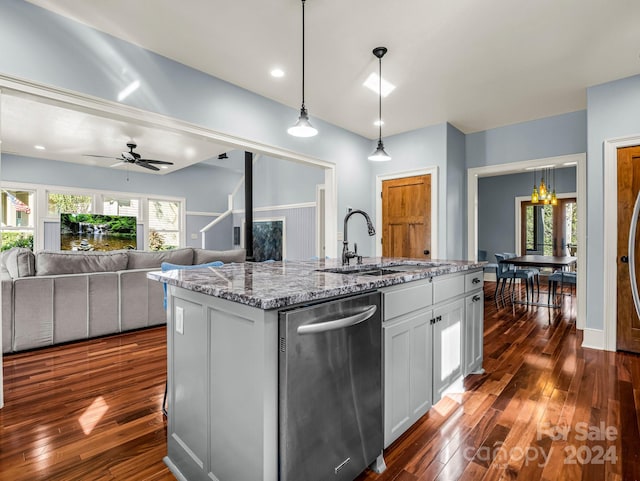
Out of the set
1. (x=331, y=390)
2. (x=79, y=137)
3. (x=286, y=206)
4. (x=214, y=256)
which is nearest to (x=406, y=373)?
(x=331, y=390)

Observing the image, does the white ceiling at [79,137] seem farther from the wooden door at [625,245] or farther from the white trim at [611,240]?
the wooden door at [625,245]

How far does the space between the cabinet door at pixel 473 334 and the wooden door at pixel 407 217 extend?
7.05 ft

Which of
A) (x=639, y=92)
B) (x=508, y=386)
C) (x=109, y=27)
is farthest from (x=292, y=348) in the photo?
(x=639, y=92)

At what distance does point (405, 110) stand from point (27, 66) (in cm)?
371

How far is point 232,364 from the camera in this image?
4.09ft

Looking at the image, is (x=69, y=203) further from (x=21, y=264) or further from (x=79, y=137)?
(x=21, y=264)

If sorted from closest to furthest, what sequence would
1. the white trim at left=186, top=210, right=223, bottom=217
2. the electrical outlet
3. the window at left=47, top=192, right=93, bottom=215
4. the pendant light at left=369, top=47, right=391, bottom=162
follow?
the electrical outlet < the pendant light at left=369, top=47, right=391, bottom=162 < the window at left=47, top=192, right=93, bottom=215 < the white trim at left=186, top=210, right=223, bottom=217

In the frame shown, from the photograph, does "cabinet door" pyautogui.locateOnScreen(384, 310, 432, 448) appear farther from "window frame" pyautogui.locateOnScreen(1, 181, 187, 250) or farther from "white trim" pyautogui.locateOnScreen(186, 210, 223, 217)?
"white trim" pyautogui.locateOnScreen(186, 210, 223, 217)

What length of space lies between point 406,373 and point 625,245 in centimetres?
309

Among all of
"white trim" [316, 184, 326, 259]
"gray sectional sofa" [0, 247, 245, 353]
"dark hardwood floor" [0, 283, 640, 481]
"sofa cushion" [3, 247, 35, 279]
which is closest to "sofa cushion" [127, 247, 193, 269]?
"gray sectional sofa" [0, 247, 245, 353]

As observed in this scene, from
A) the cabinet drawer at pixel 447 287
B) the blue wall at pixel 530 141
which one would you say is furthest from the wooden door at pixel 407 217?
the cabinet drawer at pixel 447 287

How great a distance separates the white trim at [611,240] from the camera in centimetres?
336

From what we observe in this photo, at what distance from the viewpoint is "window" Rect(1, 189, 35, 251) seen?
6707 millimetres

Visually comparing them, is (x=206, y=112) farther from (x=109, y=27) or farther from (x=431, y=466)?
(x=431, y=466)
